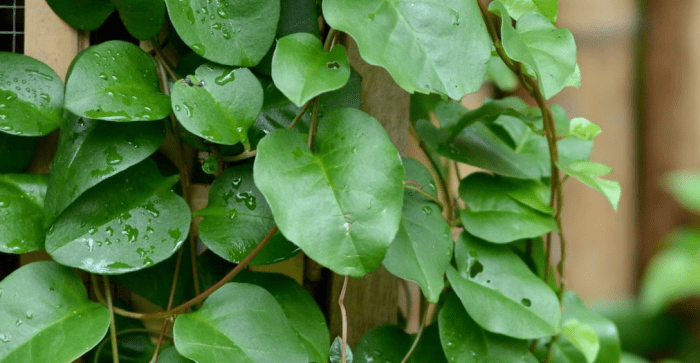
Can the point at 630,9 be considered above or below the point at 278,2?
below

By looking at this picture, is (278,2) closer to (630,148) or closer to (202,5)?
(202,5)

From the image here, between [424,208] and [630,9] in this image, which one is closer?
[424,208]

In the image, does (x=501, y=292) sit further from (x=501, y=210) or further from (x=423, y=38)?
(x=423, y=38)

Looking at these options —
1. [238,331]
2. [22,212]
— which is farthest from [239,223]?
[22,212]

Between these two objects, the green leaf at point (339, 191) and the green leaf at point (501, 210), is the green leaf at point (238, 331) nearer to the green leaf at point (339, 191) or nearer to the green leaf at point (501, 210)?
the green leaf at point (339, 191)

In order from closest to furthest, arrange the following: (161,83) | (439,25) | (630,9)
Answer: (439,25), (161,83), (630,9)

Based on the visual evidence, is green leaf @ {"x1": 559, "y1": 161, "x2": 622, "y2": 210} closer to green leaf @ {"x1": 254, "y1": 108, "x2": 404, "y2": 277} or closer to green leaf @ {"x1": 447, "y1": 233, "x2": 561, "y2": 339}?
green leaf @ {"x1": 447, "y1": 233, "x2": 561, "y2": 339}

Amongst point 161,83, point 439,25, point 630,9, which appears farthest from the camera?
point 630,9

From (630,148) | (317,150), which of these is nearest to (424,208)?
(317,150)
